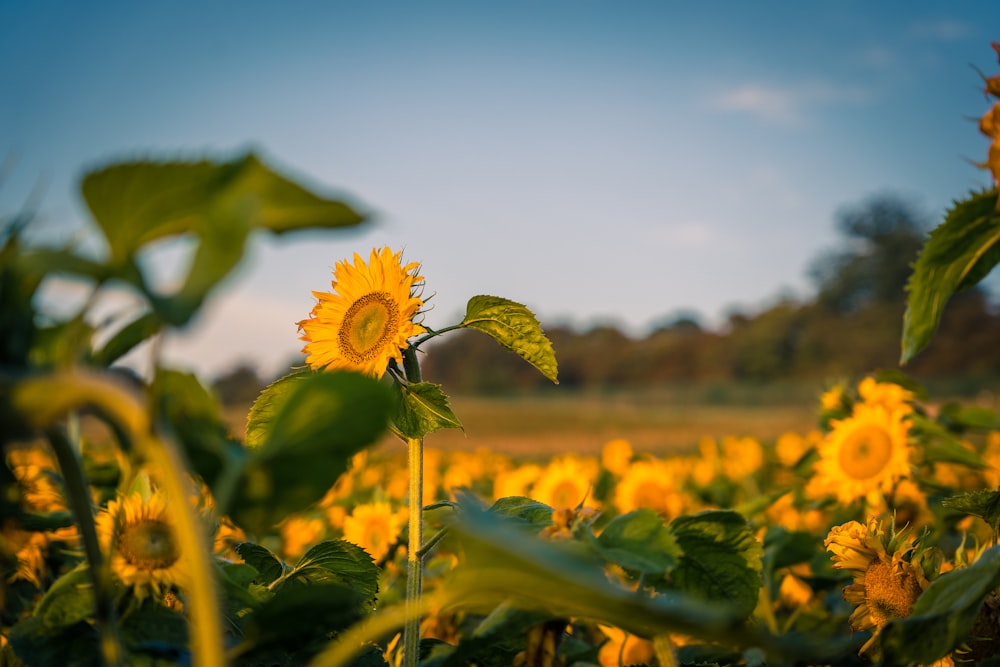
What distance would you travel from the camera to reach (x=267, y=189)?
33 centimetres

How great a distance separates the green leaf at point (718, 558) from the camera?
0.65 m

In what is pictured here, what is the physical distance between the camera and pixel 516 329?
2.23 feet

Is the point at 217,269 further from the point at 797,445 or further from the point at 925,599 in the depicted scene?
the point at 797,445

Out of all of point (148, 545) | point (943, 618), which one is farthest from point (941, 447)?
point (148, 545)

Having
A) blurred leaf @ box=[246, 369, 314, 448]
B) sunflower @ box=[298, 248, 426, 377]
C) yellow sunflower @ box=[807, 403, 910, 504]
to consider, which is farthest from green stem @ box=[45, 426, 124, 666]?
yellow sunflower @ box=[807, 403, 910, 504]

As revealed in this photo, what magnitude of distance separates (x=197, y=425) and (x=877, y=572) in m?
0.58

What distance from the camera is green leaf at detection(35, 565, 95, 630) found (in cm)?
50

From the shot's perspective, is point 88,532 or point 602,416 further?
point 602,416

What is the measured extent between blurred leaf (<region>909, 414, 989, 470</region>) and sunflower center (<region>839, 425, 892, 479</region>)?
2.1 inches

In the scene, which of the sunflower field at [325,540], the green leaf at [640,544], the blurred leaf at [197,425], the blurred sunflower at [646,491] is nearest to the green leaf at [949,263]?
the sunflower field at [325,540]

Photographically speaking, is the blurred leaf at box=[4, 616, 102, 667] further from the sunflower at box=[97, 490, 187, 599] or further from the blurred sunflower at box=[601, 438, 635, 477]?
the blurred sunflower at box=[601, 438, 635, 477]

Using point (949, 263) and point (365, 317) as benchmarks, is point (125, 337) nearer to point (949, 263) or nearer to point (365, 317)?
point (365, 317)

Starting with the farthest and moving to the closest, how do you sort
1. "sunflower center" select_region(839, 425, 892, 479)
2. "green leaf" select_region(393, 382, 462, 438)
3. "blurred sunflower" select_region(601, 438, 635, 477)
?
1. "blurred sunflower" select_region(601, 438, 635, 477)
2. "sunflower center" select_region(839, 425, 892, 479)
3. "green leaf" select_region(393, 382, 462, 438)

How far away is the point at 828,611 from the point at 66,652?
3.13 feet
